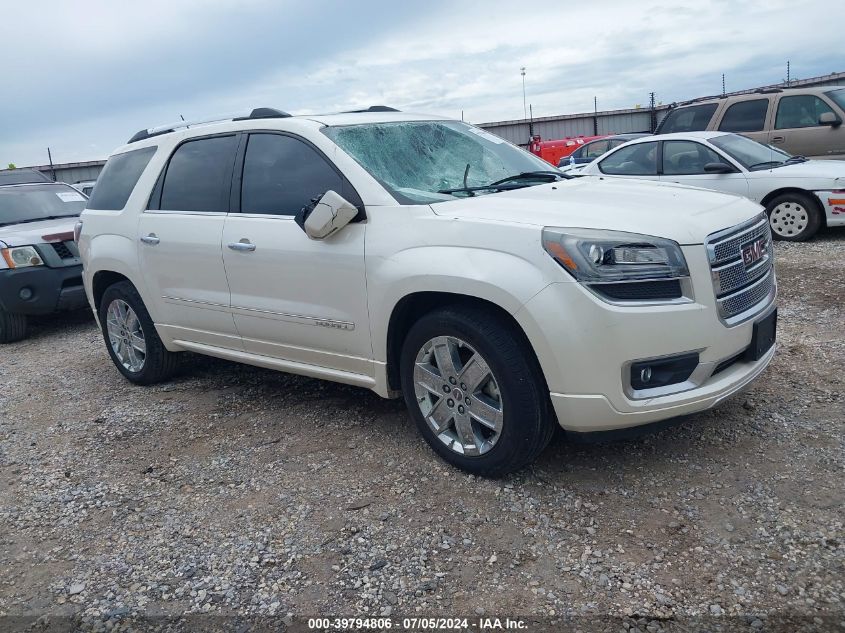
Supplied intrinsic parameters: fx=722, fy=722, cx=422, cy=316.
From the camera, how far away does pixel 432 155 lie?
410cm

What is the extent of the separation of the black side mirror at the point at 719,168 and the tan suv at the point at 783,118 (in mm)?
2454

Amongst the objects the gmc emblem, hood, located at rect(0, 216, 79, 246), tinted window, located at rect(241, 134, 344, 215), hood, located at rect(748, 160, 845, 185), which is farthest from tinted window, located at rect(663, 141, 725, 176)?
hood, located at rect(0, 216, 79, 246)

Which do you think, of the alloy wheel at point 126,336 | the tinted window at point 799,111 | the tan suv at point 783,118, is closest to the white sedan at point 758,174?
the tan suv at point 783,118

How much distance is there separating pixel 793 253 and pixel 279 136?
6.16 metres

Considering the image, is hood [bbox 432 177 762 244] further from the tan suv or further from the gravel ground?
the tan suv

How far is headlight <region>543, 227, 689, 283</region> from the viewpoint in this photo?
9.76ft

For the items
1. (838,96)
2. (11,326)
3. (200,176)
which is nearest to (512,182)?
(200,176)

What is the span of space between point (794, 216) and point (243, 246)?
6876 millimetres

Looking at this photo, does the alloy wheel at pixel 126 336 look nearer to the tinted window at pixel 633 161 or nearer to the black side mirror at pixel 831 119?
the tinted window at pixel 633 161

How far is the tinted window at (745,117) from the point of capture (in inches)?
420

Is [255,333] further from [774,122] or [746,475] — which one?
[774,122]

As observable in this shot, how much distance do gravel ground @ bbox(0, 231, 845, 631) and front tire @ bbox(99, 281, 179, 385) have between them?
683 mm

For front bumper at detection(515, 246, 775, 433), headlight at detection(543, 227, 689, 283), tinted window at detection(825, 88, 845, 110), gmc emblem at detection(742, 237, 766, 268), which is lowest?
front bumper at detection(515, 246, 775, 433)

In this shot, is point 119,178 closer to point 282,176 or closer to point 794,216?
point 282,176
